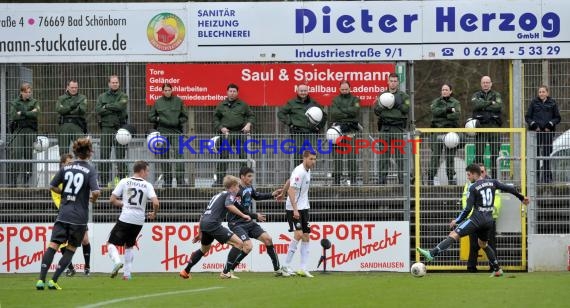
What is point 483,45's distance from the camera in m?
23.8

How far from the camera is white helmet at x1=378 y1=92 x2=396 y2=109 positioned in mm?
22625

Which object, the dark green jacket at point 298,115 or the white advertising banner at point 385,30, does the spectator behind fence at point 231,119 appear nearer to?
the dark green jacket at point 298,115

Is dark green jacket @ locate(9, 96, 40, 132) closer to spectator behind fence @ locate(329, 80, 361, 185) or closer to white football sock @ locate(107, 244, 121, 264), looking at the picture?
white football sock @ locate(107, 244, 121, 264)

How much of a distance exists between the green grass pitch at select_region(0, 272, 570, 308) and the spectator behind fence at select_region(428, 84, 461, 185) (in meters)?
3.16

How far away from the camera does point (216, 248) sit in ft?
74.6

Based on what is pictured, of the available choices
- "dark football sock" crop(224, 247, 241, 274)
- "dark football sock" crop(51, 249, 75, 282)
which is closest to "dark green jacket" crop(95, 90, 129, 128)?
"dark football sock" crop(224, 247, 241, 274)

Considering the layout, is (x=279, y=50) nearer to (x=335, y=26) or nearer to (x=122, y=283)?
(x=335, y=26)

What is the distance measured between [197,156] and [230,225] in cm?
288

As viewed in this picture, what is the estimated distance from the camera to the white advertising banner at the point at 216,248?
73.8ft

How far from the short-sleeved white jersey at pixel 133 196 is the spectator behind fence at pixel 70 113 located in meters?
3.64

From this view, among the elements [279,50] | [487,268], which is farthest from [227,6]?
[487,268]

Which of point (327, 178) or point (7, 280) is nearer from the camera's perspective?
point (7, 280)

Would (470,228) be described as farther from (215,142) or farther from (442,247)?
(215,142)

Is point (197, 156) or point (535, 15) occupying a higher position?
point (535, 15)
